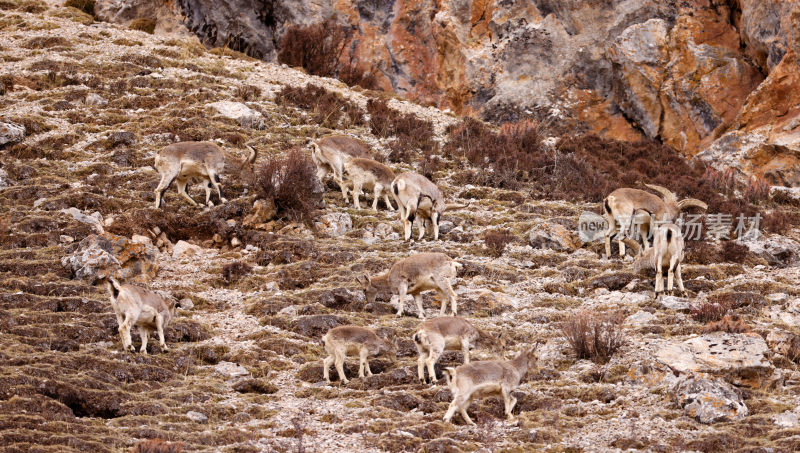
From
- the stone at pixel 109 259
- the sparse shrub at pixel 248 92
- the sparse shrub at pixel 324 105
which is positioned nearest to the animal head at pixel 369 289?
the stone at pixel 109 259

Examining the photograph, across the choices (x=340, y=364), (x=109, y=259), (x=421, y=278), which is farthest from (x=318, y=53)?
(x=340, y=364)

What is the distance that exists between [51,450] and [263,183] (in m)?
12.6

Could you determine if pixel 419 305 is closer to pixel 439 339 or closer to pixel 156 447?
pixel 439 339

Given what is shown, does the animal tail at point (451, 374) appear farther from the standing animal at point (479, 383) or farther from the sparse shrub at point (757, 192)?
the sparse shrub at point (757, 192)

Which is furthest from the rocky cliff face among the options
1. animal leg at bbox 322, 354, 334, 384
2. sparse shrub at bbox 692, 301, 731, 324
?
animal leg at bbox 322, 354, 334, 384

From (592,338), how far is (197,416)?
6286 millimetres

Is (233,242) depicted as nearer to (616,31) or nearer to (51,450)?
(51,450)

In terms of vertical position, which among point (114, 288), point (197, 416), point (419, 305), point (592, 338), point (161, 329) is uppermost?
point (114, 288)

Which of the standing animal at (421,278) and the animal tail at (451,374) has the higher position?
the standing animal at (421,278)

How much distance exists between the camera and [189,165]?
70.2ft

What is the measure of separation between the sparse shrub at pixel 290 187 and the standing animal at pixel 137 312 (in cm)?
749

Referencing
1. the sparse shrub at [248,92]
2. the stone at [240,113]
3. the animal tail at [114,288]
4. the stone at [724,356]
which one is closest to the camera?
the stone at [724,356]

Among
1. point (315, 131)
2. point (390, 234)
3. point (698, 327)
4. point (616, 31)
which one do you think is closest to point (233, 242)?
point (390, 234)

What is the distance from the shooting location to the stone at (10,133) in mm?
24406
